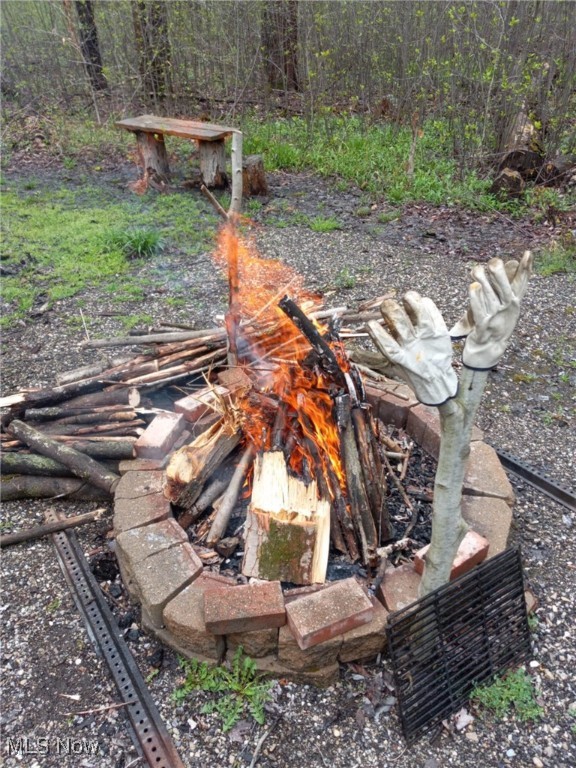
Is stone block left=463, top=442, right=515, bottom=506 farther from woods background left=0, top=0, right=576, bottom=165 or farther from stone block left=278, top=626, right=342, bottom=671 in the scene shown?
woods background left=0, top=0, right=576, bottom=165

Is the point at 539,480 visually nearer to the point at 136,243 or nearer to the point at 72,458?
the point at 72,458

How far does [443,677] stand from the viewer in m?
2.37

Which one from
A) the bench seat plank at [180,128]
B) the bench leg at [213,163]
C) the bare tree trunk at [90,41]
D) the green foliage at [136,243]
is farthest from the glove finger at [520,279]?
the bare tree trunk at [90,41]

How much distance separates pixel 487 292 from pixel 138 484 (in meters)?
2.18

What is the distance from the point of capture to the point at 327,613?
2381mm

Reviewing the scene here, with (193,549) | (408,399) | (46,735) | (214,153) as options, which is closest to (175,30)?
(214,153)

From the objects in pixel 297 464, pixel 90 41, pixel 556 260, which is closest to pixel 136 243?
pixel 297 464

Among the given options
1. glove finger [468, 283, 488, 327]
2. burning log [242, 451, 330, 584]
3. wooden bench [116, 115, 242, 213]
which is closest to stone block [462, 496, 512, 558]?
burning log [242, 451, 330, 584]

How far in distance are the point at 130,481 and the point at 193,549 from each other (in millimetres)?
614

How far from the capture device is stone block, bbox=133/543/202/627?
8.40 feet

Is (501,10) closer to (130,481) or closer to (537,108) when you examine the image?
(537,108)

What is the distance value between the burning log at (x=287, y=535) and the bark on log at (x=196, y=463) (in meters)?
0.38
